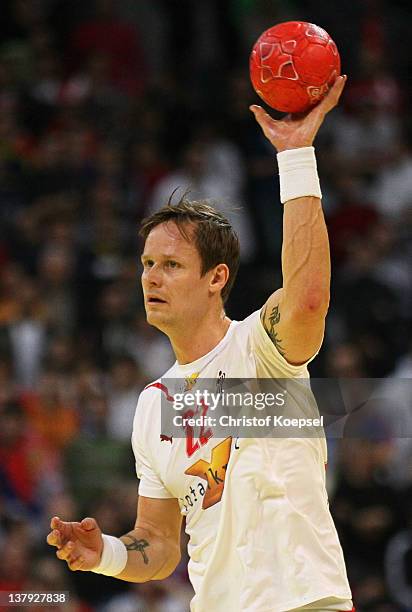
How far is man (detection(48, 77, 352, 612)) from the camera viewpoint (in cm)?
381

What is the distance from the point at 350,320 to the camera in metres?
9.21

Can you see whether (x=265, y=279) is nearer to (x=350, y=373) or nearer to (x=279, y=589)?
(x=350, y=373)

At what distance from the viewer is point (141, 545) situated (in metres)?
4.59

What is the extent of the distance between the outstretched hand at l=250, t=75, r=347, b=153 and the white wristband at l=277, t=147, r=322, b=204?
0.10 feet

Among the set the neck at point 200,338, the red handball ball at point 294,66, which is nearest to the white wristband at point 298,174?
the red handball ball at point 294,66

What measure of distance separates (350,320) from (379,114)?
2.55 m

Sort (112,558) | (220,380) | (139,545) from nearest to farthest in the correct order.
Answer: (220,380) < (112,558) < (139,545)

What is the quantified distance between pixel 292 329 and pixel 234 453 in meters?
0.59

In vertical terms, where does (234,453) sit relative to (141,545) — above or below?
above

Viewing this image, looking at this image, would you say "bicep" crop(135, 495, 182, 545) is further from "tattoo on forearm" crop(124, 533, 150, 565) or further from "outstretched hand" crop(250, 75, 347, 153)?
"outstretched hand" crop(250, 75, 347, 153)

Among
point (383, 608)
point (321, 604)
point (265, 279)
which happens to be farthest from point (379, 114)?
point (321, 604)

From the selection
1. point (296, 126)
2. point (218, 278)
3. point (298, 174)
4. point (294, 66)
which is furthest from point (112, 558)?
point (294, 66)

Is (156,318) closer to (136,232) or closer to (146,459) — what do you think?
(146,459)

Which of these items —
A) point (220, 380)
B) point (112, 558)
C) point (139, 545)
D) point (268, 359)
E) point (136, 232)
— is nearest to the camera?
point (268, 359)
